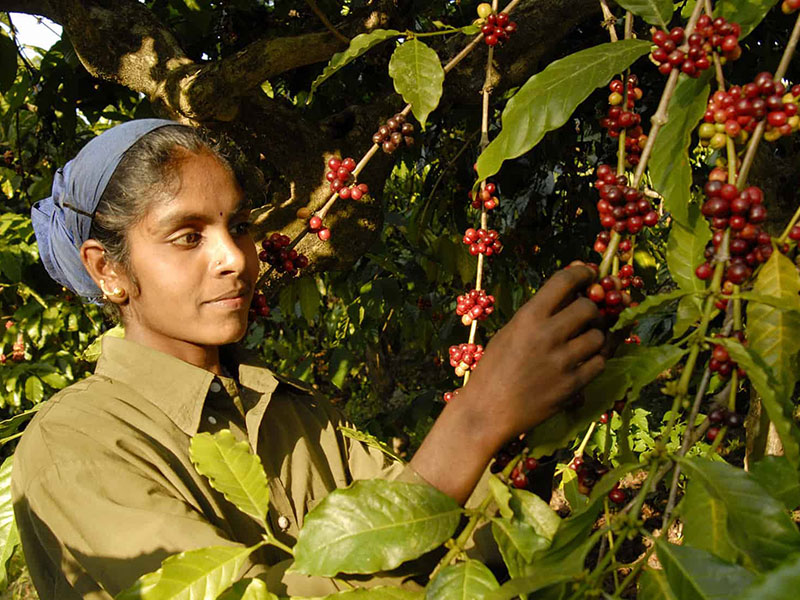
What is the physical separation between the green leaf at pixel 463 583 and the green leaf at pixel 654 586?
146 millimetres

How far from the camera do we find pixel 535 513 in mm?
866

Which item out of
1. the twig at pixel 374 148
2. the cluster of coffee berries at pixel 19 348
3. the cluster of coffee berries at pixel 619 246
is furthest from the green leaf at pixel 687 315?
the cluster of coffee berries at pixel 19 348

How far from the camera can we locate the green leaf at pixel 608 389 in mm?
849

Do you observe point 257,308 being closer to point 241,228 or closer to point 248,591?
point 241,228

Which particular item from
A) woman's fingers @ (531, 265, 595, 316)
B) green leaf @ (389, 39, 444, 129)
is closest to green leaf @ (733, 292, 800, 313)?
woman's fingers @ (531, 265, 595, 316)

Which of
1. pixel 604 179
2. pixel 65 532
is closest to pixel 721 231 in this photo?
pixel 604 179

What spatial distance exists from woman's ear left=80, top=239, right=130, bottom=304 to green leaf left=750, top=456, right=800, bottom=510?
130cm

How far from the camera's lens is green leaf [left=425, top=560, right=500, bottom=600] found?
29.0 inches

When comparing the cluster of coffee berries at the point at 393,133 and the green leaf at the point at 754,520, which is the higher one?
the cluster of coffee berries at the point at 393,133

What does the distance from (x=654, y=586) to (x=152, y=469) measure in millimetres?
899

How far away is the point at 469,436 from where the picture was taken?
3.12 ft

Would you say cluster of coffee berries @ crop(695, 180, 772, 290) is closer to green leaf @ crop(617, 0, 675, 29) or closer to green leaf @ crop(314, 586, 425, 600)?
green leaf @ crop(617, 0, 675, 29)

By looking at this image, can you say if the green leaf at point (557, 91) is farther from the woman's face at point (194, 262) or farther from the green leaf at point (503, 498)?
the woman's face at point (194, 262)

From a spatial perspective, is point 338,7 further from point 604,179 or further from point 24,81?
point 604,179
